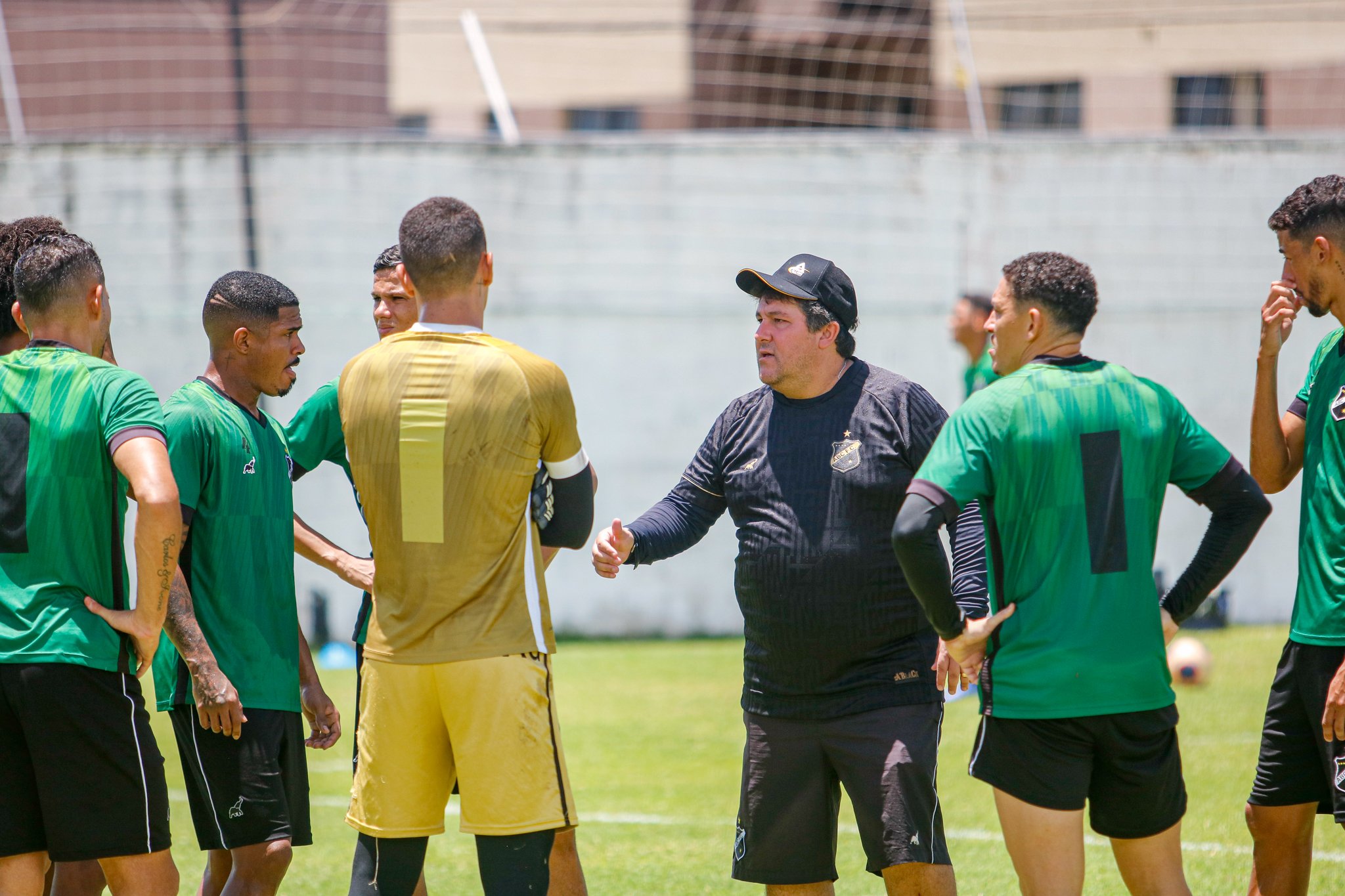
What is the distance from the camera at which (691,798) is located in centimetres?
759

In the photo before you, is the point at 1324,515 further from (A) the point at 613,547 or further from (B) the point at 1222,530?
(A) the point at 613,547

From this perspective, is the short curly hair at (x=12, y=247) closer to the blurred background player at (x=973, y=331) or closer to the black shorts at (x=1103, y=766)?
the black shorts at (x=1103, y=766)

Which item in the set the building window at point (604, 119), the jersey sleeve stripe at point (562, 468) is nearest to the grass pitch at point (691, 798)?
the jersey sleeve stripe at point (562, 468)

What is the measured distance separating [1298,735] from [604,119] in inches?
699

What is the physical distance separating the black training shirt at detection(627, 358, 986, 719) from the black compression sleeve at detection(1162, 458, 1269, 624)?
2.27 ft

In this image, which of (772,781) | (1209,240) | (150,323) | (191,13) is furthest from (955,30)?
(772,781)

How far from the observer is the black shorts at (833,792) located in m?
4.36

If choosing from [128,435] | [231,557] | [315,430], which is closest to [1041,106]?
[315,430]

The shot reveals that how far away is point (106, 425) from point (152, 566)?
462 millimetres

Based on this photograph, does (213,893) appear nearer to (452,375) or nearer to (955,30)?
(452,375)

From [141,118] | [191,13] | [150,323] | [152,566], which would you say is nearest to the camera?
[152,566]

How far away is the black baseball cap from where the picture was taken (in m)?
4.77

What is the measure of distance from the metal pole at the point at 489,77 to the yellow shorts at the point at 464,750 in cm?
1073

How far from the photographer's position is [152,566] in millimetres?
4102
